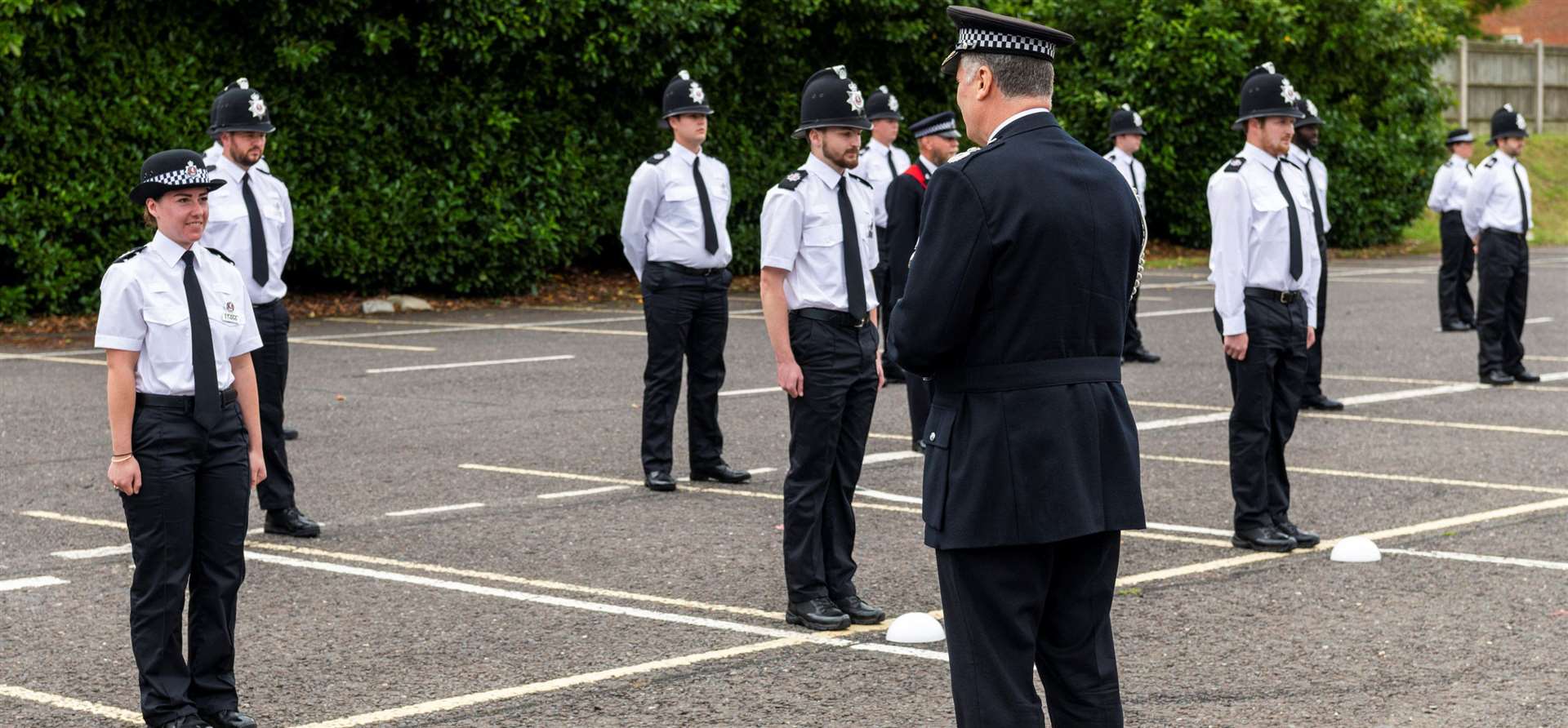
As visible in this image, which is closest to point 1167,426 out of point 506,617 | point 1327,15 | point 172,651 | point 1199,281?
point 506,617

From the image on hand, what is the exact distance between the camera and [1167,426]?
12.9 m

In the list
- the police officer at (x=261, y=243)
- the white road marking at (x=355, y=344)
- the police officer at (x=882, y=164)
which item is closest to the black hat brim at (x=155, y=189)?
the police officer at (x=261, y=243)

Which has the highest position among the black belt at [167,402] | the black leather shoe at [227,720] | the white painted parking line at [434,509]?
the black belt at [167,402]

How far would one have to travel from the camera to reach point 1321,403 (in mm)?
13906

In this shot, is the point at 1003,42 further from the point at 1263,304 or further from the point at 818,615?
the point at 1263,304

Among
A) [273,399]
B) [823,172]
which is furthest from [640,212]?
[823,172]

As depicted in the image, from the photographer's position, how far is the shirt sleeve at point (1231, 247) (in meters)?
8.88

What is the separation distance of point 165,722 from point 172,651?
219 millimetres

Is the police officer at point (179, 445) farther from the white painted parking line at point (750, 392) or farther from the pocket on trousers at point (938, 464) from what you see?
the white painted parking line at point (750, 392)

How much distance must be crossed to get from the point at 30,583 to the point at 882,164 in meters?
8.56

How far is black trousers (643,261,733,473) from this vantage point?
35.6ft

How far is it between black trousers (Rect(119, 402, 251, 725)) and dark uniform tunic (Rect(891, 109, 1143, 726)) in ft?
8.88

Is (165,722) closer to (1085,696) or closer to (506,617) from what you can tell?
(506,617)

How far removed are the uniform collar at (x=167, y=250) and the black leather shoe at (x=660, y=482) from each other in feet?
15.4
